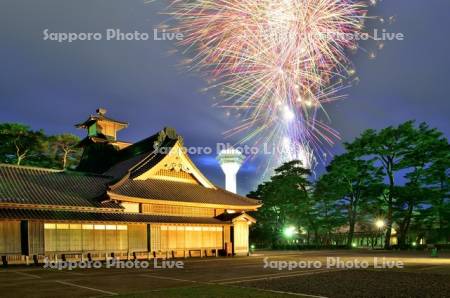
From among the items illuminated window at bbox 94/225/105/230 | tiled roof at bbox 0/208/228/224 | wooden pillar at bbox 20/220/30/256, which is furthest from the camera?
illuminated window at bbox 94/225/105/230

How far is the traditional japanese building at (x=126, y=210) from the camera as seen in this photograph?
22688 millimetres

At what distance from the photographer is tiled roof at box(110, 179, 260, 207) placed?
2808 cm

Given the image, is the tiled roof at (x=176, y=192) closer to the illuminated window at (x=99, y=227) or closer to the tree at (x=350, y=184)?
the illuminated window at (x=99, y=227)

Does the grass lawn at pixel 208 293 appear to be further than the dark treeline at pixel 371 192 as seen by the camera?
No

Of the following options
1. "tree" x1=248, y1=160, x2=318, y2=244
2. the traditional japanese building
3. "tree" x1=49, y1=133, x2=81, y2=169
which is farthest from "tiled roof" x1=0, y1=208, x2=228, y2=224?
"tree" x1=49, y1=133, x2=81, y2=169

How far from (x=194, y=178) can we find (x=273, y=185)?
1923 centimetres

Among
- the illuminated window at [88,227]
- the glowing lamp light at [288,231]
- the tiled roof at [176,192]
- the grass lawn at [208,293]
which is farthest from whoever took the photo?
the glowing lamp light at [288,231]

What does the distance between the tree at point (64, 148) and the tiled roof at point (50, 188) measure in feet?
68.7

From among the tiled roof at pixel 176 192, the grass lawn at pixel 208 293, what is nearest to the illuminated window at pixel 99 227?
the tiled roof at pixel 176 192

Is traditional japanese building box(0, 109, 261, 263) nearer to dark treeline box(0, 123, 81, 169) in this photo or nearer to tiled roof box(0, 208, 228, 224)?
tiled roof box(0, 208, 228, 224)

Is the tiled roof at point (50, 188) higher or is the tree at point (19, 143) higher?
the tree at point (19, 143)

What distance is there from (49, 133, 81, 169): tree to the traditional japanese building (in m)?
11.7

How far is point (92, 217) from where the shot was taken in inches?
975

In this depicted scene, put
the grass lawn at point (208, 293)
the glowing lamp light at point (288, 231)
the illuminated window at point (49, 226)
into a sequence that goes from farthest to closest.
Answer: the glowing lamp light at point (288, 231) → the illuminated window at point (49, 226) → the grass lawn at point (208, 293)
